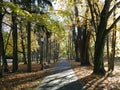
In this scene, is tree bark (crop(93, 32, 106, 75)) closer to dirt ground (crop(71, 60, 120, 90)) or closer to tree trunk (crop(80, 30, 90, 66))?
dirt ground (crop(71, 60, 120, 90))

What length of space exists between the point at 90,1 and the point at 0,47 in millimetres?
9064

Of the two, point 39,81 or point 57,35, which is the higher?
point 57,35

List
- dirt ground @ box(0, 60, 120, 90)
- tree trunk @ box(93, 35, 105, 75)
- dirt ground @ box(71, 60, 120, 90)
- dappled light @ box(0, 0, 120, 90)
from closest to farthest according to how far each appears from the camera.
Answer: dappled light @ box(0, 0, 120, 90), dirt ground @ box(0, 60, 120, 90), dirt ground @ box(71, 60, 120, 90), tree trunk @ box(93, 35, 105, 75)

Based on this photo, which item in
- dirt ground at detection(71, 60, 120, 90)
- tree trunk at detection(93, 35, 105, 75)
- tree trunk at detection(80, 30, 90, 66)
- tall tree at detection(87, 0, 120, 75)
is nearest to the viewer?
dirt ground at detection(71, 60, 120, 90)

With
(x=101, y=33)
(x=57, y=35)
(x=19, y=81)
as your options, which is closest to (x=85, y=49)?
(x=57, y=35)

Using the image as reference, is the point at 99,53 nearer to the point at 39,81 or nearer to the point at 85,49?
the point at 39,81

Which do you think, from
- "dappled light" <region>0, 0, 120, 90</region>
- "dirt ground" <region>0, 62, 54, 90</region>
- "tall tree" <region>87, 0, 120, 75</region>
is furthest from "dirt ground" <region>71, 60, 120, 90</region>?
"dirt ground" <region>0, 62, 54, 90</region>

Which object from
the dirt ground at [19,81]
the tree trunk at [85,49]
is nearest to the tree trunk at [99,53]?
the dirt ground at [19,81]

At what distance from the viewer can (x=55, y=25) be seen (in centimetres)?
1375

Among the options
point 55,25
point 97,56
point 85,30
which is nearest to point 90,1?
point 97,56

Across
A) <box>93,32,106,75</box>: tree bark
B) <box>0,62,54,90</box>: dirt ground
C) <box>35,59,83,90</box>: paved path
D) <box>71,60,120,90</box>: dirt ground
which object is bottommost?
<box>71,60,120,90</box>: dirt ground

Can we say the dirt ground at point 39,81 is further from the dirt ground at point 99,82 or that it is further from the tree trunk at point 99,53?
the tree trunk at point 99,53

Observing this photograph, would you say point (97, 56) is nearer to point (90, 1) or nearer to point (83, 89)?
point (90, 1)

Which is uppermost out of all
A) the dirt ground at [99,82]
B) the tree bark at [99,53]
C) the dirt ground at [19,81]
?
the tree bark at [99,53]
